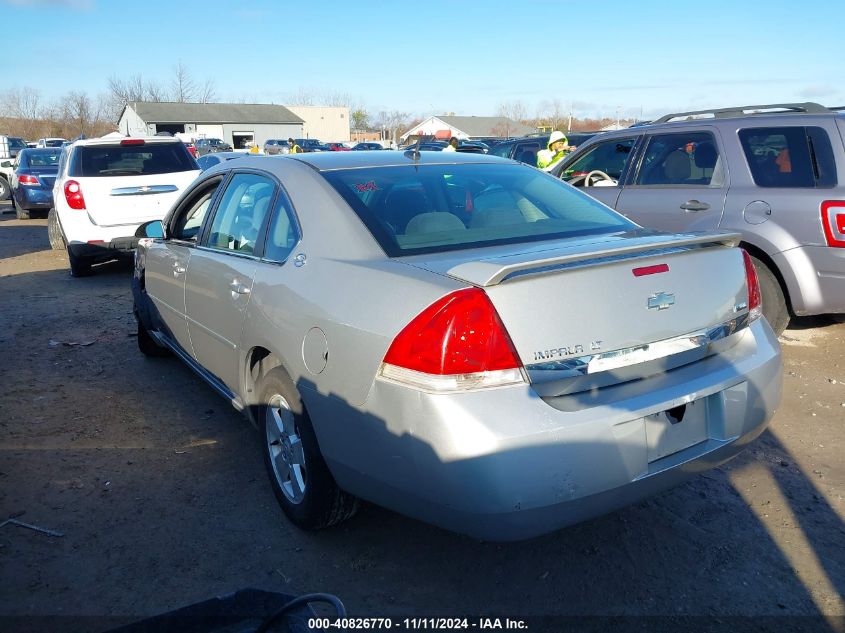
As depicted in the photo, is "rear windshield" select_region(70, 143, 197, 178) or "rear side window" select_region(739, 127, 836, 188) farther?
"rear windshield" select_region(70, 143, 197, 178)

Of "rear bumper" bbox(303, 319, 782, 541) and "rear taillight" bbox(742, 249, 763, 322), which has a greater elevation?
"rear taillight" bbox(742, 249, 763, 322)

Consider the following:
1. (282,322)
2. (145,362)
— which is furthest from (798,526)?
(145,362)

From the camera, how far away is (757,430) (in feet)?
9.83

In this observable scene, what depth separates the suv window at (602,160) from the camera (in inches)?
283

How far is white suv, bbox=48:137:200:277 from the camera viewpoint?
9.20 meters

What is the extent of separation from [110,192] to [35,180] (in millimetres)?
8771

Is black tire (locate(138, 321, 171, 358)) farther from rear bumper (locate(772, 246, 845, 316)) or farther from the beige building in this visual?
the beige building

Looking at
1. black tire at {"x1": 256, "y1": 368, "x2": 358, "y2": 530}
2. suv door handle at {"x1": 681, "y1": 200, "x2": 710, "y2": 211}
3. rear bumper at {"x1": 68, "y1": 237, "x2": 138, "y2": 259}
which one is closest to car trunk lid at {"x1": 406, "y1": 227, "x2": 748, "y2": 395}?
black tire at {"x1": 256, "y1": 368, "x2": 358, "y2": 530}

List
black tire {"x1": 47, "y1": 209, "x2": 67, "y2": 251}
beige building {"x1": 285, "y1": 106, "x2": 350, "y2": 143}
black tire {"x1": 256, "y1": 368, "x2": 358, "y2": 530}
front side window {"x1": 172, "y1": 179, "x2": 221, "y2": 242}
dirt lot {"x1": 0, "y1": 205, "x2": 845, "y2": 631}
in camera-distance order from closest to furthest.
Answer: dirt lot {"x1": 0, "y1": 205, "x2": 845, "y2": 631} < black tire {"x1": 256, "y1": 368, "x2": 358, "y2": 530} < front side window {"x1": 172, "y1": 179, "x2": 221, "y2": 242} < black tire {"x1": 47, "y1": 209, "x2": 67, "y2": 251} < beige building {"x1": 285, "y1": 106, "x2": 350, "y2": 143}

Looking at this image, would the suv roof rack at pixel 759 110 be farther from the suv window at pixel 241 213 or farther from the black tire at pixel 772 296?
the suv window at pixel 241 213

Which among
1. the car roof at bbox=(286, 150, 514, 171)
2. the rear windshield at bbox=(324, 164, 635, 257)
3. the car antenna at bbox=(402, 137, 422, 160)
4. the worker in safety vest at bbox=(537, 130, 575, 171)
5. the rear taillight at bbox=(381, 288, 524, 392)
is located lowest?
the rear taillight at bbox=(381, 288, 524, 392)

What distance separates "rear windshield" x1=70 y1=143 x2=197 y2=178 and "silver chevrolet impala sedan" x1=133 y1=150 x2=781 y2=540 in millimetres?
6661

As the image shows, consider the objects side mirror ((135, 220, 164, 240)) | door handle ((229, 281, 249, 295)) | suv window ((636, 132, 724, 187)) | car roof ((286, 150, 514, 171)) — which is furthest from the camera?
suv window ((636, 132, 724, 187))

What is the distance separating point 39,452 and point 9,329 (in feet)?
11.4
